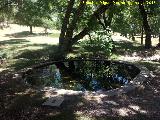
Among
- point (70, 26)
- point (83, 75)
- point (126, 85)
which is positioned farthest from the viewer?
point (70, 26)

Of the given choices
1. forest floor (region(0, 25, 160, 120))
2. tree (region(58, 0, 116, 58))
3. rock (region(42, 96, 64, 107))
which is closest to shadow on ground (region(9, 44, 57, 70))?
tree (region(58, 0, 116, 58))

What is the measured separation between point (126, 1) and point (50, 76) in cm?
1720

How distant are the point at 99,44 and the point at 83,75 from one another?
9.25 meters

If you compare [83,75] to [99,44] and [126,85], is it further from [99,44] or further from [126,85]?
[99,44]

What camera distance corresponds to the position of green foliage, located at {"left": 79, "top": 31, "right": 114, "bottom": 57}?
94.3 ft

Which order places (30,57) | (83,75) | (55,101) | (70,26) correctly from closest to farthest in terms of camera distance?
1. (55,101)
2. (83,75)
3. (70,26)
4. (30,57)

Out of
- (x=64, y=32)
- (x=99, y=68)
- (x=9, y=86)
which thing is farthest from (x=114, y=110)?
(x=64, y=32)

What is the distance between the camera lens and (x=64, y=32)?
27.9m

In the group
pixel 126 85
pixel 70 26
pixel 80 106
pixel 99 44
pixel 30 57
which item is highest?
pixel 70 26

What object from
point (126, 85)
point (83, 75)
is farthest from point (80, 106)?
point (83, 75)

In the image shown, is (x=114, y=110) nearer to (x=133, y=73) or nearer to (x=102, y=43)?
(x=133, y=73)

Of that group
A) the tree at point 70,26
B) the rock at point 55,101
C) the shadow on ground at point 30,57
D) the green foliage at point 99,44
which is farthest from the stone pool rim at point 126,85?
the green foliage at point 99,44

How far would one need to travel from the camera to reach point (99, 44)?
30.0m

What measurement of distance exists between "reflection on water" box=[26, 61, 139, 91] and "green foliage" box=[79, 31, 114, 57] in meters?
3.89
